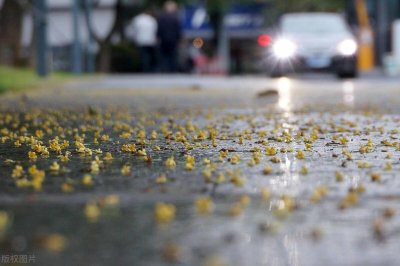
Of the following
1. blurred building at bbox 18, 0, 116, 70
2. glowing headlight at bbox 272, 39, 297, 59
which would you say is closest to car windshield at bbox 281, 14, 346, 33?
glowing headlight at bbox 272, 39, 297, 59

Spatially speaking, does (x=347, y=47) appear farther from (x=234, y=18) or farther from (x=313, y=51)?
(x=234, y=18)

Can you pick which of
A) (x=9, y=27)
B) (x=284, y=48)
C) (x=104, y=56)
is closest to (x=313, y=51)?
(x=284, y=48)

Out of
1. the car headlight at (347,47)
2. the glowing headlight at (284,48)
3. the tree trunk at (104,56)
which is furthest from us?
the tree trunk at (104,56)

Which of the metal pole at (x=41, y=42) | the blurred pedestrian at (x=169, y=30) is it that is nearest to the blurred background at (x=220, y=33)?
the blurred pedestrian at (x=169, y=30)

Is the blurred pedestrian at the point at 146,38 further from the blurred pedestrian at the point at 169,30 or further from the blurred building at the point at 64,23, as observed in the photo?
the blurred building at the point at 64,23

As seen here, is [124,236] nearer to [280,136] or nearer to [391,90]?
[280,136]

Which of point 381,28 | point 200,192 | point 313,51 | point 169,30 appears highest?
point 381,28

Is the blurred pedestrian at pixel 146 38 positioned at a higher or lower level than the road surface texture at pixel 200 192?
higher
